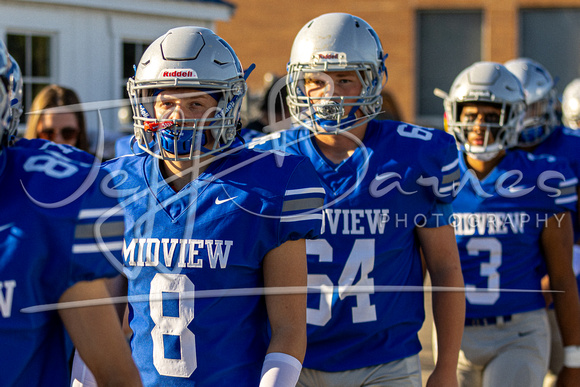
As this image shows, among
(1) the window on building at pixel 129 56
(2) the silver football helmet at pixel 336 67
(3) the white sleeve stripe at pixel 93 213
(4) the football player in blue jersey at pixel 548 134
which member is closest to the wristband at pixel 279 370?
(3) the white sleeve stripe at pixel 93 213

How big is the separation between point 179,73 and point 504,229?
1977 millimetres

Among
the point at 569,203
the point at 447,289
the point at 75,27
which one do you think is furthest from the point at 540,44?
the point at 447,289

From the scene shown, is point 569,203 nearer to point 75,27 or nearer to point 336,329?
point 336,329

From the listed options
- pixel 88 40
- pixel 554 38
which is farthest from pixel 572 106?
pixel 554 38

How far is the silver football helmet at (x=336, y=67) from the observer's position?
323 cm

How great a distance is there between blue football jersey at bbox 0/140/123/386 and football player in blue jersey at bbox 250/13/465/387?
1.28 meters

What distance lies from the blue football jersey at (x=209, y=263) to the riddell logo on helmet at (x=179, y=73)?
1.01 feet

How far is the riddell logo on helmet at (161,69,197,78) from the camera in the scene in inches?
101

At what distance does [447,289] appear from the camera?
10.5 feet

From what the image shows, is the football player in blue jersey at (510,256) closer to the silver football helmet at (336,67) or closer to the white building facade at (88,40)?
the silver football helmet at (336,67)

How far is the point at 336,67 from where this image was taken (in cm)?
326

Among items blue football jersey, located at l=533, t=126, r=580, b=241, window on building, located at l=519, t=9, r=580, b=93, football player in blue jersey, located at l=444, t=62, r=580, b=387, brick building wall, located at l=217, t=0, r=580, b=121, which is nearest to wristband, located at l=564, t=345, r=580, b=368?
football player in blue jersey, located at l=444, t=62, r=580, b=387

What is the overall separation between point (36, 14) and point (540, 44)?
10.7m

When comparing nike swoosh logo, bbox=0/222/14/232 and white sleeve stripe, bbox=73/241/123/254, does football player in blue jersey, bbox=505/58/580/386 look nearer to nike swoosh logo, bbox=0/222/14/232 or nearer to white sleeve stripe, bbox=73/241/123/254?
white sleeve stripe, bbox=73/241/123/254
